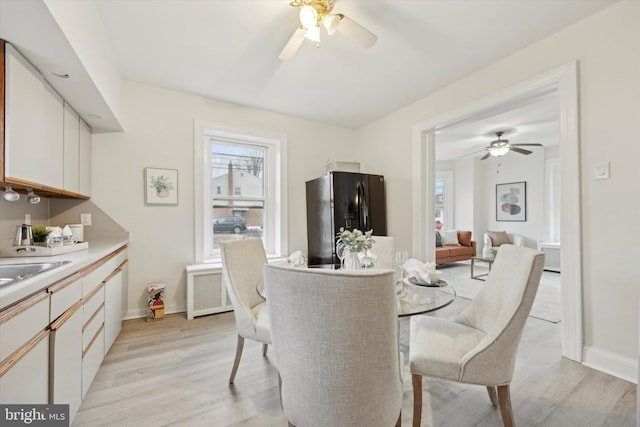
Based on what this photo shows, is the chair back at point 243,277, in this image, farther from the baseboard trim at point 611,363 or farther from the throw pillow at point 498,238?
the throw pillow at point 498,238

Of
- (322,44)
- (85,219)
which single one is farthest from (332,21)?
(85,219)

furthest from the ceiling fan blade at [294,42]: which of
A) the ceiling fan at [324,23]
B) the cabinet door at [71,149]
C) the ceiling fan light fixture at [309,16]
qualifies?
the cabinet door at [71,149]

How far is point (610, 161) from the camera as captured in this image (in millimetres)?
1864

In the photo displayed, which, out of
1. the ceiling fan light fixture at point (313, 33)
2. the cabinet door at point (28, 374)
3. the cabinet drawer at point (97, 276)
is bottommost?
the cabinet door at point (28, 374)

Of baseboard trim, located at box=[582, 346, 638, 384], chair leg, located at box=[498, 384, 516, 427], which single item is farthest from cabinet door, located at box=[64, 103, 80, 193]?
baseboard trim, located at box=[582, 346, 638, 384]

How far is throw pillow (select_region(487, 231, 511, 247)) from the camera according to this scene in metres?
5.79

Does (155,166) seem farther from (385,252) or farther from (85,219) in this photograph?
(385,252)

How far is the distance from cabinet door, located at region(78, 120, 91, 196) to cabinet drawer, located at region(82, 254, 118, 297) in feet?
2.65

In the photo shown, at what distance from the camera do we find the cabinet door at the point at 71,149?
209cm

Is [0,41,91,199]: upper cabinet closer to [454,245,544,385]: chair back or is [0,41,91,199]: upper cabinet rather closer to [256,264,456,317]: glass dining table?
[256,264,456,317]: glass dining table

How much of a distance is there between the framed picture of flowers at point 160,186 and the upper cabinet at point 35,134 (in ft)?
2.01

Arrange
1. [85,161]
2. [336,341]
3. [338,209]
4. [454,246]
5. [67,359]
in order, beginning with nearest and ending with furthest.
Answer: [336,341]
[67,359]
[85,161]
[338,209]
[454,246]

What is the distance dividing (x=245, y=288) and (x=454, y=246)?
17.6 ft

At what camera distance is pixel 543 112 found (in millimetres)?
3713
